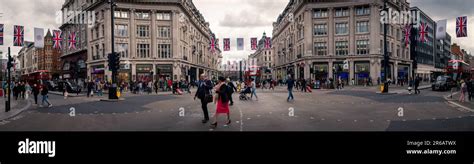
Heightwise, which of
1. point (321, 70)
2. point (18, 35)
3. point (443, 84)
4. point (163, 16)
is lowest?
point (443, 84)

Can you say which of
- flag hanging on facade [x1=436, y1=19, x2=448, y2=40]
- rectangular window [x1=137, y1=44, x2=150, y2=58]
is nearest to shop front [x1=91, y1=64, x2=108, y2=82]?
rectangular window [x1=137, y1=44, x2=150, y2=58]

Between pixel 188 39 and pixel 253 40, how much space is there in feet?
84.9

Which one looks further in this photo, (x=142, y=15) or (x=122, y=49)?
(x=142, y=15)

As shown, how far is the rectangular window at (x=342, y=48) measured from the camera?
150 feet

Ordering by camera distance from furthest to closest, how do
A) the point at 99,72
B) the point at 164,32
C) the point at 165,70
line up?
the point at 164,32 → the point at 165,70 → the point at 99,72

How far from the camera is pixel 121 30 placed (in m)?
41.6

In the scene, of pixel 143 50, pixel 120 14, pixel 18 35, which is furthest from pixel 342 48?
pixel 18 35

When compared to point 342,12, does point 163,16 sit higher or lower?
lower

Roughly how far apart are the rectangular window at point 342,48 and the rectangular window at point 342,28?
1873 millimetres

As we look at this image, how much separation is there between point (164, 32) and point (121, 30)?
7.06 m

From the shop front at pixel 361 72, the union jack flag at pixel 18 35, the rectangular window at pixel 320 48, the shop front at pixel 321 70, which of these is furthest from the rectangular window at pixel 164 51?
the shop front at pixel 361 72

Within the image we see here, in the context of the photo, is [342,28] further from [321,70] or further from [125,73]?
[125,73]

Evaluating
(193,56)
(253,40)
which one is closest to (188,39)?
(193,56)

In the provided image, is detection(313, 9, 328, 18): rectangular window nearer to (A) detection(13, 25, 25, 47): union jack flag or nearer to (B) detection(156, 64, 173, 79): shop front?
(B) detection(156, 64, 173, 79): shop front
